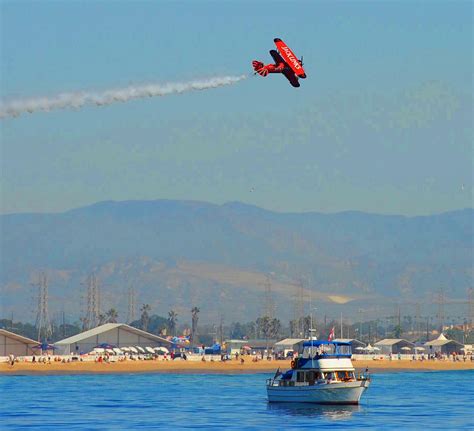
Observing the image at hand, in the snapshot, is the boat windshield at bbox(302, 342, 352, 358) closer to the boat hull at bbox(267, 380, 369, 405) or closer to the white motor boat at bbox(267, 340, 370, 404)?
the white motor boat at bbox(267, 340, 370, 404)

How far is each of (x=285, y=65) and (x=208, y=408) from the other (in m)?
36.1

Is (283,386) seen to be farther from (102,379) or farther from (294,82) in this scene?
(102,379)

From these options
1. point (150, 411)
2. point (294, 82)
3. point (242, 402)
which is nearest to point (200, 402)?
A: point (242, 402)

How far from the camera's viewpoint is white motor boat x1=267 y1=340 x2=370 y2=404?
131 m

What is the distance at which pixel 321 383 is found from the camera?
131000 mm

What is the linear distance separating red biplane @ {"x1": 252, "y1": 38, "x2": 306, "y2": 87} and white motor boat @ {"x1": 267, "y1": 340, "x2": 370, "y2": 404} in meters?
32.3

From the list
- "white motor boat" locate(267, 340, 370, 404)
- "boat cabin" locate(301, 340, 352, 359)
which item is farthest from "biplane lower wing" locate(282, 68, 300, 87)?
"boat cabin" locate(301, 340, 352, 359)

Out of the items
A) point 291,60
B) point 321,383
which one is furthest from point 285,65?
point 321,383

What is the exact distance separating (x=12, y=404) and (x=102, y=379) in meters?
63.2

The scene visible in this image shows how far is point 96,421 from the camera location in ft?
373

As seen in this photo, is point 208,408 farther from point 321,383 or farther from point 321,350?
point 321,350

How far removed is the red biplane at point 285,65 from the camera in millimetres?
114250

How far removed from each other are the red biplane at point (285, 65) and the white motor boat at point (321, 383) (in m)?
32.3

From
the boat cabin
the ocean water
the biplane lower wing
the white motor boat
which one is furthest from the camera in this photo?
the boat cabin
